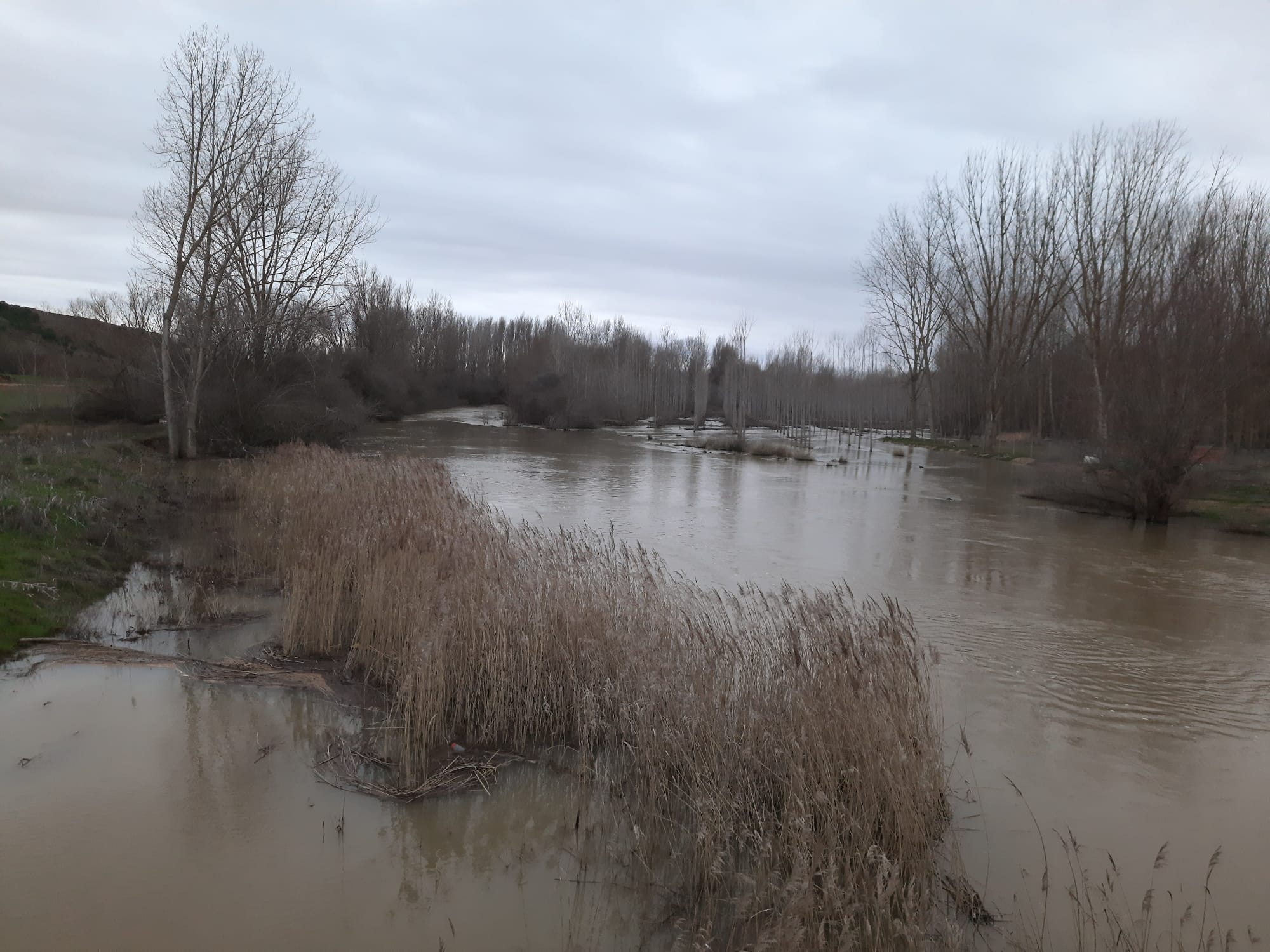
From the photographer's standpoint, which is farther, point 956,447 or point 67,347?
point 956,447

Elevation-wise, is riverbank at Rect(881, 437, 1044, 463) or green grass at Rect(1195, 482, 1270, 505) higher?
riverbank at Rect(881, 437, 1044, 463)

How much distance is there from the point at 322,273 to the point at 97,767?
21.4 m

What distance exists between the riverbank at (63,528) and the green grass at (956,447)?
2911 cm

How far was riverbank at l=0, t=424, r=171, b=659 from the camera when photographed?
6.27 meters

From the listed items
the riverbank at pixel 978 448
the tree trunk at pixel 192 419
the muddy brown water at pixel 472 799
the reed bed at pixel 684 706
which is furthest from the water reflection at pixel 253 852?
the riverbank at pixel 978 448

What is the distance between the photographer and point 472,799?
4109 millimetres

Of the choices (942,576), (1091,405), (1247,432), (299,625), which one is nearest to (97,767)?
(299,625)

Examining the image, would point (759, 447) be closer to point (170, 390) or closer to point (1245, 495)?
point (1245, 495)

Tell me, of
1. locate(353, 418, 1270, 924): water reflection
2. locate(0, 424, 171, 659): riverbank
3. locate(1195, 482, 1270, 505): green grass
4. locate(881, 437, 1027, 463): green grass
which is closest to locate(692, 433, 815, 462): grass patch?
locate(881, 437, 1027, 463): green grass

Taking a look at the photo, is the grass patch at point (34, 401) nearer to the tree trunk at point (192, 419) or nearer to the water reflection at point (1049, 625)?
the tree trunk at point (192, 419)

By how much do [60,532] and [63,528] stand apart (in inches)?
6.7

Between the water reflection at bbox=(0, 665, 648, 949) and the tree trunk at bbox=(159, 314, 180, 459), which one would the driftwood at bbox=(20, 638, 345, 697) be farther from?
the tree trunk at bbox=(159, 314, 180, 459)

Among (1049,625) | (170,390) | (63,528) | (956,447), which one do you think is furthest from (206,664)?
(956,447)

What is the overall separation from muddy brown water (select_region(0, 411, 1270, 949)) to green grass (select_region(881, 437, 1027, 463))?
23.4 m
